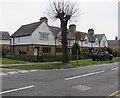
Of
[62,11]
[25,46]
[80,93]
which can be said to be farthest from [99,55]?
[80,93]

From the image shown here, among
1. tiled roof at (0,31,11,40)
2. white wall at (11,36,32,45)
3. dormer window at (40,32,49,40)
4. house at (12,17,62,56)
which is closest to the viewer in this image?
house at (12,17,62,56)

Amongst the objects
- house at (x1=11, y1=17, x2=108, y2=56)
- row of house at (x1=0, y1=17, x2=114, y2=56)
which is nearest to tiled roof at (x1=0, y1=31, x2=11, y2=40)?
row of house at (x1=0, y1=17, x2=114, y2=56)

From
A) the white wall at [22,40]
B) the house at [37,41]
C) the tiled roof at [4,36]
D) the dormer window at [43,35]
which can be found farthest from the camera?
the tiled roof at [4,36]

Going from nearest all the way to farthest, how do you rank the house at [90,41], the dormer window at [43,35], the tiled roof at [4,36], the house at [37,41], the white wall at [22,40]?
1. the house at [37,41]
2. the white wall at [22,40]
3. the dormer window at [43,35]
4. the tiled roof at [4,36]
5. the house at [90,41]

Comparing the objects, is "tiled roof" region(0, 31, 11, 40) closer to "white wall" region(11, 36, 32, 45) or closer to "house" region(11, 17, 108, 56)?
"house" region(11, 17, 108, 56)

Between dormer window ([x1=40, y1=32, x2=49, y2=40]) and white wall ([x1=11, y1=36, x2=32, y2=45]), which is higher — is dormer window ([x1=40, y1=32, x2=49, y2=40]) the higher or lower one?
the higher one

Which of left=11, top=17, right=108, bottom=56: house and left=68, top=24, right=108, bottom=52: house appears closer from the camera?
left=11, top=17, right=108, bottom=56: house

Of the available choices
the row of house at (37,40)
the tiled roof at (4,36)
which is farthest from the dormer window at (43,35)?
the tiled roof at (4,36)

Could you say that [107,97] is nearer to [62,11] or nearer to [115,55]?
[62,11]

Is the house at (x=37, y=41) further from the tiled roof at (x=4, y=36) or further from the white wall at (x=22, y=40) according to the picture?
the tiled roof at (x=4, y=36)

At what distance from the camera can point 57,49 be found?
3800 centimetres

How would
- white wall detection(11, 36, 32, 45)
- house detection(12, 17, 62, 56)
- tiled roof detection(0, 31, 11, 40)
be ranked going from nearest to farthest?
house detection(12, 17, 62, 56) → white wall detection(11, 36, 32, 45) → tiled roof detection(0, 31, 11, 40)

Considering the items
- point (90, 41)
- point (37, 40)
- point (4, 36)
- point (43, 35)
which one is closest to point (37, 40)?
point (37, 40)

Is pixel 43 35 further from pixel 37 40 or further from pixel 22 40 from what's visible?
pixel 22 40
